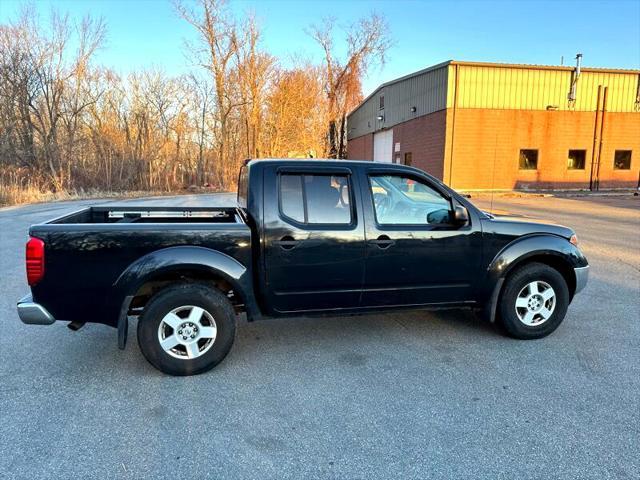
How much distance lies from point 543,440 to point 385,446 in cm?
104

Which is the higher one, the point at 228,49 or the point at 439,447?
the point at 228,49

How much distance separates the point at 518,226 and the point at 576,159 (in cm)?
2604

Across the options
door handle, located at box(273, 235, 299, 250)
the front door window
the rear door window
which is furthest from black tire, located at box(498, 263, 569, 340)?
door handle, located at box(273, 235, 299, 250)

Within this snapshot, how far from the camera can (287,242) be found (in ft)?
12.7

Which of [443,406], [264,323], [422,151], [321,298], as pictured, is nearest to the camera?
[443,406]

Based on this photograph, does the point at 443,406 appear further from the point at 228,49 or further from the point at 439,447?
the point at 228,49

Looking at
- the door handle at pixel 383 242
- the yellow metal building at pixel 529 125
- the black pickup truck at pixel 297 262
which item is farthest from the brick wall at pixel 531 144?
the door handle at pixel 383 242

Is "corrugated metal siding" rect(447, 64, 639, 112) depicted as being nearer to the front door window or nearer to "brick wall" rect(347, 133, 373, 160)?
"brick wall" rect(347, 133, 373, 160)

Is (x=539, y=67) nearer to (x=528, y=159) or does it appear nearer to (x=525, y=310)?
(x=528, y=159)

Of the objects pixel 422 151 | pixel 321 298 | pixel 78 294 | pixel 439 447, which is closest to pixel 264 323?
pixel 321 298

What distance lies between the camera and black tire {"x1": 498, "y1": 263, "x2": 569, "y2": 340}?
4.41 metres

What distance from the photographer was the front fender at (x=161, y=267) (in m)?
3.58

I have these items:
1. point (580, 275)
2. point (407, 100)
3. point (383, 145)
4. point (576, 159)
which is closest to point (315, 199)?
point (580, 275)

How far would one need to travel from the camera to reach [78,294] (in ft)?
11.7
